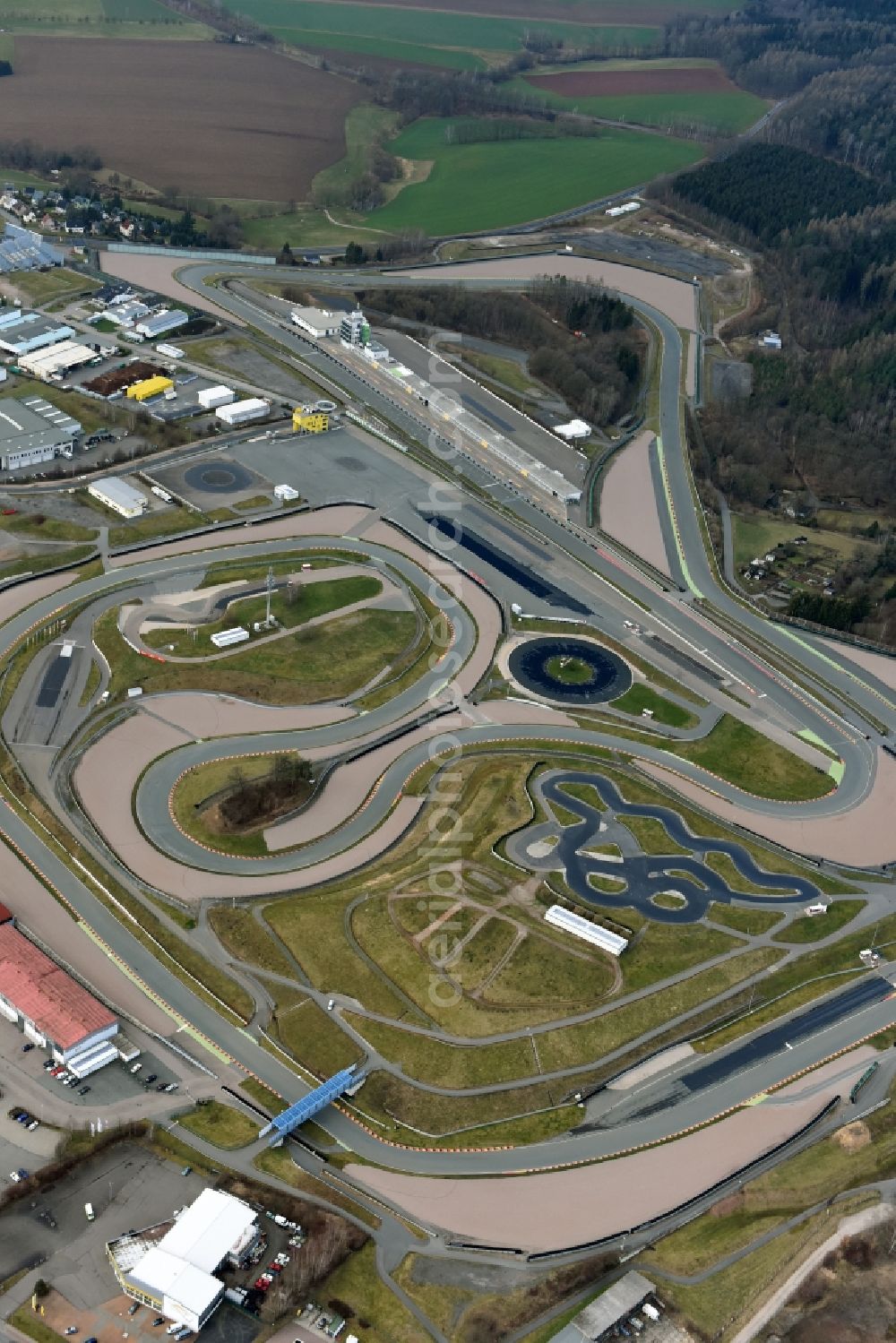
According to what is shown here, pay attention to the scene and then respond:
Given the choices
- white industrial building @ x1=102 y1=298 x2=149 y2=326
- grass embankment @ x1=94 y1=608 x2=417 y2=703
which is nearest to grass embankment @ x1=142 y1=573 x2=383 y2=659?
grass embankment @ x1=94 y1=608 x2=417 y2=703

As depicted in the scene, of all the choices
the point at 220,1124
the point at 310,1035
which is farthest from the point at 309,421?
the point at 220,1124

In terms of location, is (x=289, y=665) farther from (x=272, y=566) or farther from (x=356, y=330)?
(x=356, y=330)

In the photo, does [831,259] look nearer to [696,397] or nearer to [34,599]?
[696,397]

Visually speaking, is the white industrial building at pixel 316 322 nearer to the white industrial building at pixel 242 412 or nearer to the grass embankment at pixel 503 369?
the grass embankment at pixel 503 369

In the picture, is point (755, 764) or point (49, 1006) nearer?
point (49, 1006)

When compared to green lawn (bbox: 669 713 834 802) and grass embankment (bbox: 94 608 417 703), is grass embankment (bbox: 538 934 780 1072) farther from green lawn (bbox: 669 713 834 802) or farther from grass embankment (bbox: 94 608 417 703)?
grass embankment (bbox: 94 608 417 703)

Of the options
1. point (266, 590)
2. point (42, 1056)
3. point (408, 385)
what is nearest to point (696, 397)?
point (408, 385)
